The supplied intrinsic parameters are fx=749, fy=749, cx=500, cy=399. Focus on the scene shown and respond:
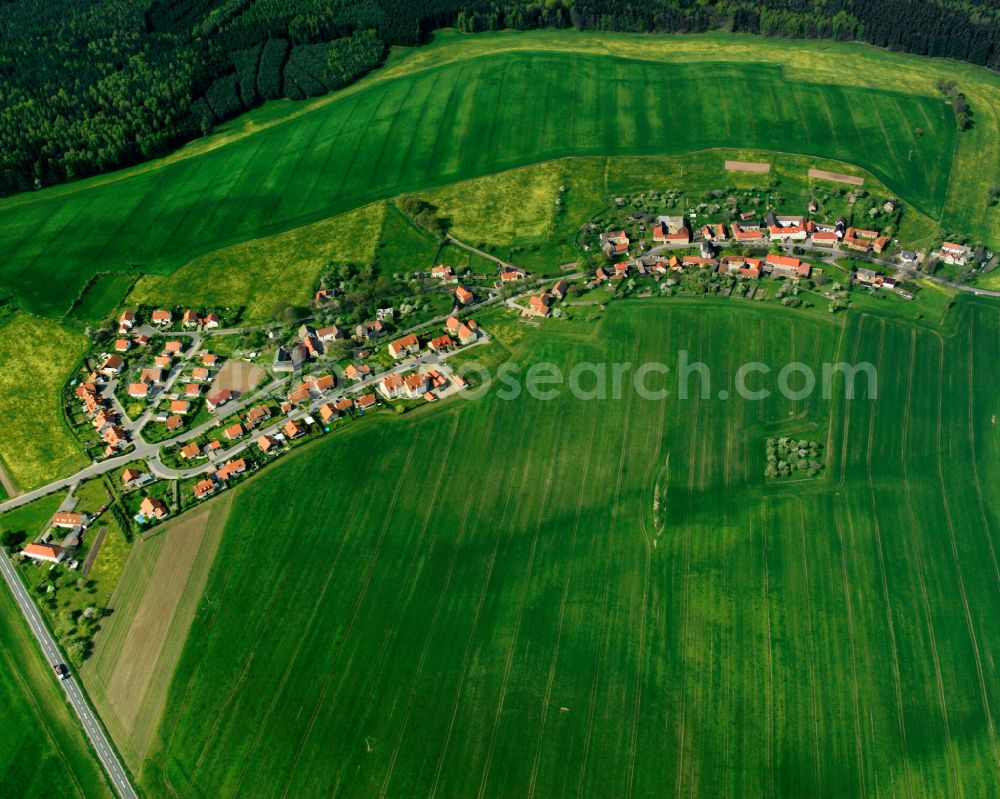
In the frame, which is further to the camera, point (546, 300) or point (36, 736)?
point (546, 300)

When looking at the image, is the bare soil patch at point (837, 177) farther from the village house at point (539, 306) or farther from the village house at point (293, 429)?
the village house at point (293, 429)

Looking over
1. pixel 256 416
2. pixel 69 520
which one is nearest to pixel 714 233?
pixel 256 416

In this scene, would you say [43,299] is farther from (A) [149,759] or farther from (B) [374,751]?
(B) [374,751]

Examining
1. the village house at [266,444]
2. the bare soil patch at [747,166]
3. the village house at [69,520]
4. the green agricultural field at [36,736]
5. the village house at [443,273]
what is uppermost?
the bare soil patch at [747,166]

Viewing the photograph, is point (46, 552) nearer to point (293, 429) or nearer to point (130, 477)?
point (130, 477)

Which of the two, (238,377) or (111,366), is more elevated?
(111,366)

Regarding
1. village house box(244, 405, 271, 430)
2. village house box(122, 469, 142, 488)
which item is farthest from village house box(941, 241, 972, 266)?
village house box(122, 469, 142, 488)

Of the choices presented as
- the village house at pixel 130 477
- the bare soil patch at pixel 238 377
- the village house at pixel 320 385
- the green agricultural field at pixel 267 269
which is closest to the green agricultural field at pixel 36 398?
the village house at pixel 130 477
